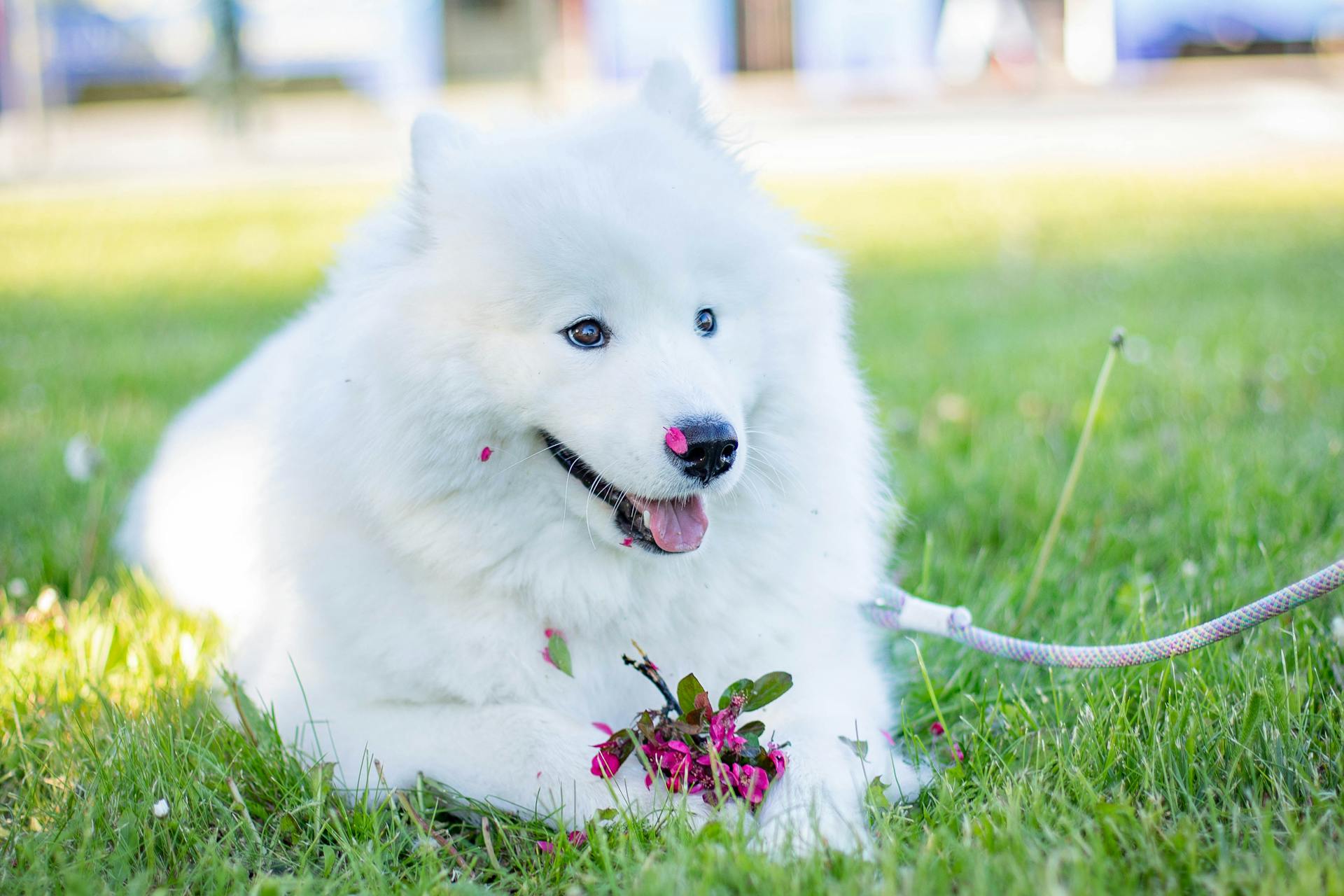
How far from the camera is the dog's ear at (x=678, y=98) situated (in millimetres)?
2561

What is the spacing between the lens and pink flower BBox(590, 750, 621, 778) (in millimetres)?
2035

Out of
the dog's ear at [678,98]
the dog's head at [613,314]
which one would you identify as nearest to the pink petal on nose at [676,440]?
the dog's head at [613,314]

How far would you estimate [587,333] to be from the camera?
2.13 m

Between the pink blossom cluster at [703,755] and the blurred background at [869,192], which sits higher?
the blurred background at [869,192]

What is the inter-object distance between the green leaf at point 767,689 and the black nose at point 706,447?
0.37 metres

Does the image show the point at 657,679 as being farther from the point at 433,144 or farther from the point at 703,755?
the point at 433,144

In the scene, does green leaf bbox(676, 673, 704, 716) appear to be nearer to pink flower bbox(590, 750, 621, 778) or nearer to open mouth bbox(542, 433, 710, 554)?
pink flower bbox(590, 750, 621, 778)

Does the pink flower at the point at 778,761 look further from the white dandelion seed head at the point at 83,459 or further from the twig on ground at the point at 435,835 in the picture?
the white dandelion seed head at the point at 83,459

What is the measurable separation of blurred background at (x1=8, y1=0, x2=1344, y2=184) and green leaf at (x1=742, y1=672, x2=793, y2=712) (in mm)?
13818

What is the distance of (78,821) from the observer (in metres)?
2.05

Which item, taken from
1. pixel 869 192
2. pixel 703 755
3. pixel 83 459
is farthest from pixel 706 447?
A: pixel 869 192

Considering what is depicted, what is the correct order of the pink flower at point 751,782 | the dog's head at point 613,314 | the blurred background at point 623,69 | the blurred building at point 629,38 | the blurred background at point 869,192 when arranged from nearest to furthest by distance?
the pink flower at point 751,782 < the dog's head at point 613,314 < the blurred background at point 869,192 < the blurred background at point 623,69 < the blurred building at point 629,38

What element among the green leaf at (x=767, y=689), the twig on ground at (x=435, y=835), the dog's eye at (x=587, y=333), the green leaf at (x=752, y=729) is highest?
the dog's eye at (x=587, y=333)

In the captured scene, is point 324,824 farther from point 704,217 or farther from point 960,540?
point 960,540
